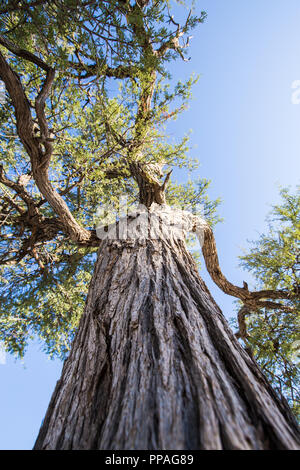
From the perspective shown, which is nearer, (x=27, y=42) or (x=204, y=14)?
(x=204, y=14)

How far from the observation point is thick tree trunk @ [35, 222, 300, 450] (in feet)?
2.52

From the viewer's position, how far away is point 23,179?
4508mm

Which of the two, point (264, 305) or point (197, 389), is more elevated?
point (264, 305)

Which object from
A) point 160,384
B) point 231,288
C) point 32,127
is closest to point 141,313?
point 160,384

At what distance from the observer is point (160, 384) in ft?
3.07

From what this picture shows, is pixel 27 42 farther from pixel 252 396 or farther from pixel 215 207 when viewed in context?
pixel 215 207

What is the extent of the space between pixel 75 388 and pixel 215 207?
5.58 meters

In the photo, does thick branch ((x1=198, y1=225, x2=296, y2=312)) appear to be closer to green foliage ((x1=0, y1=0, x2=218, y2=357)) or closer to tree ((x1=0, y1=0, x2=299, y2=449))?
tree ((x1=0, y1=0, x2=299, y2=449))

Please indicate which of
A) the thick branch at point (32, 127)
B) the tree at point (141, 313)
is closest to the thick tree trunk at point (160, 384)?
the tree at point (141, 313)

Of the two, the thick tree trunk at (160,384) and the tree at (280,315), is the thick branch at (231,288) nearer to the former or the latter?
the tree at (280,315)

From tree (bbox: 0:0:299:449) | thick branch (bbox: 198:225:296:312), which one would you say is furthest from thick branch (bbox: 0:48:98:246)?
thick branch (bbox: 198:225:296:312)

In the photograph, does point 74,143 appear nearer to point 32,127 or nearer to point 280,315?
point 32,127

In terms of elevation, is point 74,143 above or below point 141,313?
above
